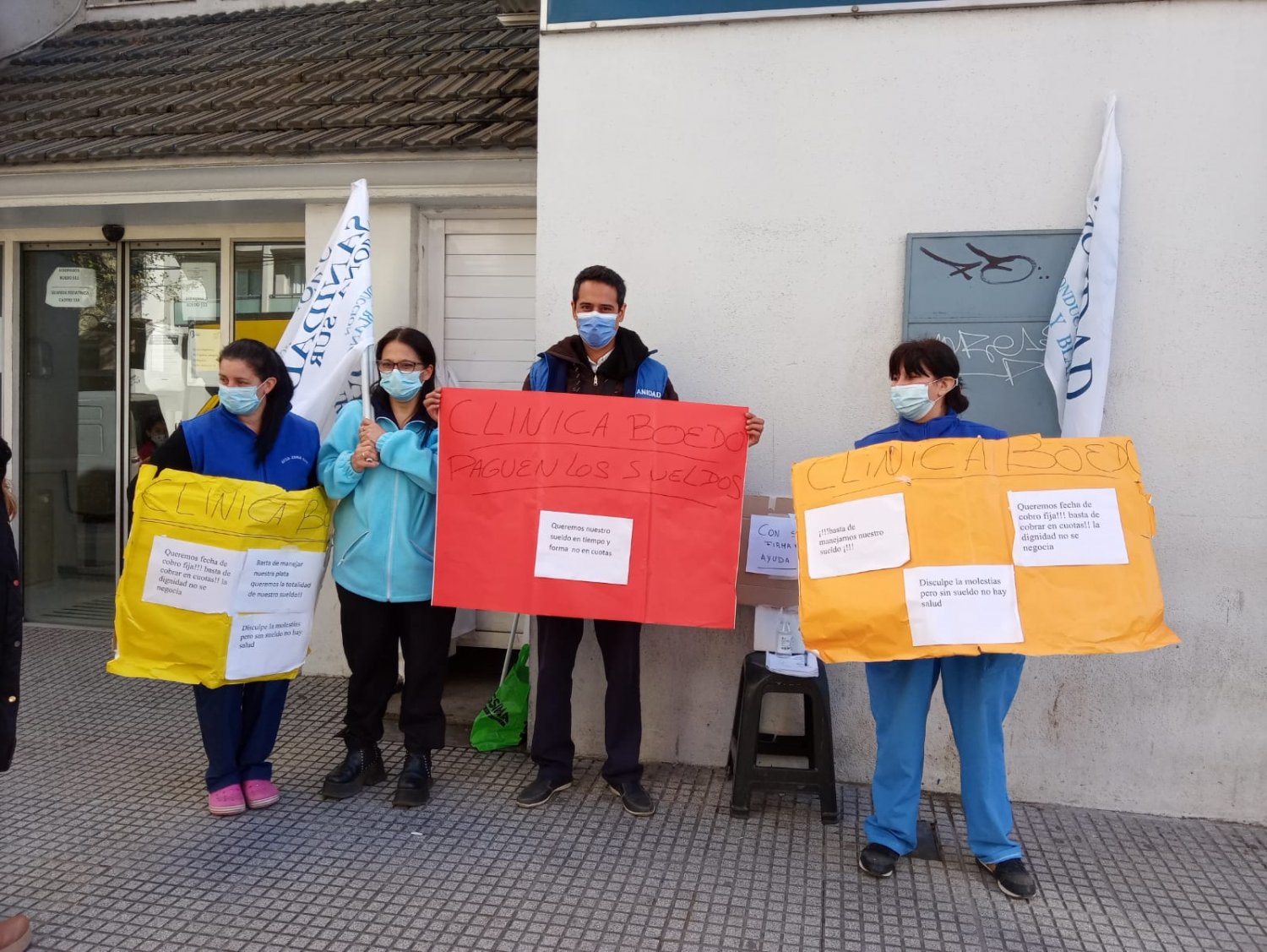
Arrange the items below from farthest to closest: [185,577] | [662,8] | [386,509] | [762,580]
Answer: [662,8]
[762,580]
[386,509]
[185,577]

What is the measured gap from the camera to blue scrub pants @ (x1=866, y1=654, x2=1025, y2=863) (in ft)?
11.1

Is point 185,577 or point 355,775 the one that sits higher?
point 185,577

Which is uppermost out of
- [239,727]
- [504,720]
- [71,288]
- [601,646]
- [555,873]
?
[71,288]

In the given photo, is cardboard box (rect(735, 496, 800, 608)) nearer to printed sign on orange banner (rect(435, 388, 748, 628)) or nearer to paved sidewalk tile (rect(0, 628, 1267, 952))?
printed sign on orange banner (rect(435, 388, 748, 628))

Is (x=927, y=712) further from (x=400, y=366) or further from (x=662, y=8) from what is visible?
(x=662, y=8)

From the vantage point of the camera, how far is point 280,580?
389cm

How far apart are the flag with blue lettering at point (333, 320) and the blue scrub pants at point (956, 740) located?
252 centimetres

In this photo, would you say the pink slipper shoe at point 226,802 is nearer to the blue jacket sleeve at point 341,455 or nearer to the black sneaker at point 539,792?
the black sneaker at point 539,792

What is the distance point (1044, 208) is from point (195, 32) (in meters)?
5.95

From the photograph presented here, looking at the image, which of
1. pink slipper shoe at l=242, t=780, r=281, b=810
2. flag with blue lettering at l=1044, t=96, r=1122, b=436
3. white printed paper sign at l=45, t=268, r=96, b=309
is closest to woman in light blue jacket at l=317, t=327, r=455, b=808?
pink slipper shoe at l=242, t=780, r=281, b=810

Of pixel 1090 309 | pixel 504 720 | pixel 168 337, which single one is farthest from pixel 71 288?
pixel 1090 309

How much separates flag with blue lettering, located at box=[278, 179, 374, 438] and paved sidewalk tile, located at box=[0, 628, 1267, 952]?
171cm

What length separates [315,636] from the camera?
5781mm

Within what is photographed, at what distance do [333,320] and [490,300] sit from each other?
62.8 inches
